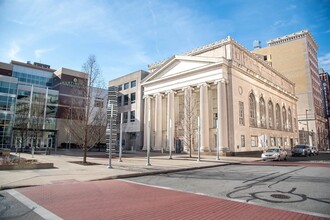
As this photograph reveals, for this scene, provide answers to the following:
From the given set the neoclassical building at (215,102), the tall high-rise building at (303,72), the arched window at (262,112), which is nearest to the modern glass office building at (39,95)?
the neoclassical building at (215,102)

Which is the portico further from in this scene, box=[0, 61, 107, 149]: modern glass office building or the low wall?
the low wall

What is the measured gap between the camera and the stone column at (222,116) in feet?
120

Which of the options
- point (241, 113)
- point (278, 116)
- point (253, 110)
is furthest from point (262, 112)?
point (278, 116)

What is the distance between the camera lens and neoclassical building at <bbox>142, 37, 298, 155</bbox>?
3781 centimetres

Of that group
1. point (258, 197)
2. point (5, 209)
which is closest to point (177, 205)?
point (258, 197)

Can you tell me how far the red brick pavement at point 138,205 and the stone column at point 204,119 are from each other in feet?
101

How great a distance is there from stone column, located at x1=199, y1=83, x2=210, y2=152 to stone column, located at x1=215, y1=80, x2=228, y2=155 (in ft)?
8.50

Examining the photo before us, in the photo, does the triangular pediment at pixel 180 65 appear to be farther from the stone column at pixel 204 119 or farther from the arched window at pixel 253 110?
the arched window at pixel 253 110

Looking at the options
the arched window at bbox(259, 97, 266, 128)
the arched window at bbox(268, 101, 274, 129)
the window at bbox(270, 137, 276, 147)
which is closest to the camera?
the arched window at bbox(259, 97, 266, 128)

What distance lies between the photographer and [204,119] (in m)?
39.3

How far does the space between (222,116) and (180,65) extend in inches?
565

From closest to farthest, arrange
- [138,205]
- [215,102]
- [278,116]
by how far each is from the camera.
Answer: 1. [138,205]
2. [215,102]
3. [278,116]

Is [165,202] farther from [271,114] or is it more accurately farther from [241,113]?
[271,114]

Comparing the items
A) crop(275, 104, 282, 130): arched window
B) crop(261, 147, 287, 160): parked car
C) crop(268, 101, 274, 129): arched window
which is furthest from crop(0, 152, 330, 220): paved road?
crop(275, 104, 282, 130): arched window
